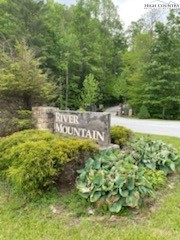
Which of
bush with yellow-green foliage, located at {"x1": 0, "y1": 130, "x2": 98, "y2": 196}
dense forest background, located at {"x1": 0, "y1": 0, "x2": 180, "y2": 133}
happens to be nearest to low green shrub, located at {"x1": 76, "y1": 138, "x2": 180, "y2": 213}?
bush with yellow-green foliage, located at {"x1": 0, "y1": 130, "x2": 98, "y2": 196}

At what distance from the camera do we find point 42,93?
23.5 ft

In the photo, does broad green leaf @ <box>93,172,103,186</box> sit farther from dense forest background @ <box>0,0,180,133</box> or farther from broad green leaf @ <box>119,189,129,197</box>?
dense forest background @ <box>0,0,180,133</box>

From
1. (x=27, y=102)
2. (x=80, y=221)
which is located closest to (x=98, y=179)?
(x=80, y=221)

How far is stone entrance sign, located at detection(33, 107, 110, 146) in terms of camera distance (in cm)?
421

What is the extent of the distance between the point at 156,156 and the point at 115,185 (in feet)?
4.64

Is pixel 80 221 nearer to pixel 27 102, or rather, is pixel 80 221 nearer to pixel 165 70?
pixel 27 102

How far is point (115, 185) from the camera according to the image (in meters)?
2.98

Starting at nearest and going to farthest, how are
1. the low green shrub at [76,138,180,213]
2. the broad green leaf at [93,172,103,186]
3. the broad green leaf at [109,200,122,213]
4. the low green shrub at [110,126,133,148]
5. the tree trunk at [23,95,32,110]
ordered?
the broad green leaf at [109,200,122,213] < the low green shrub at [76,138,180,213] < the broad green leaf at [93,172,103,186] < the low green shrub at [110,126,133,148] < the tree trunk at [23,95,32,110]

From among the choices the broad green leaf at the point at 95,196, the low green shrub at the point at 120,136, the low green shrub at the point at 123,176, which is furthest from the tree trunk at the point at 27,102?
the broad green leaf at the point at 95,196

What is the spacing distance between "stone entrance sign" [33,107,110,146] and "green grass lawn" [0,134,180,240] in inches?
50.4

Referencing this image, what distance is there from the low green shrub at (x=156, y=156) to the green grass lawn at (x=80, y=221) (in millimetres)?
637

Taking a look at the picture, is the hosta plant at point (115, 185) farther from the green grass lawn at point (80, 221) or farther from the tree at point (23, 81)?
the tree at point (23, 81)

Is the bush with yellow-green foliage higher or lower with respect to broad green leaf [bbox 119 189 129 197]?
higher

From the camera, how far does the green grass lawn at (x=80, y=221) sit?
252 cm
